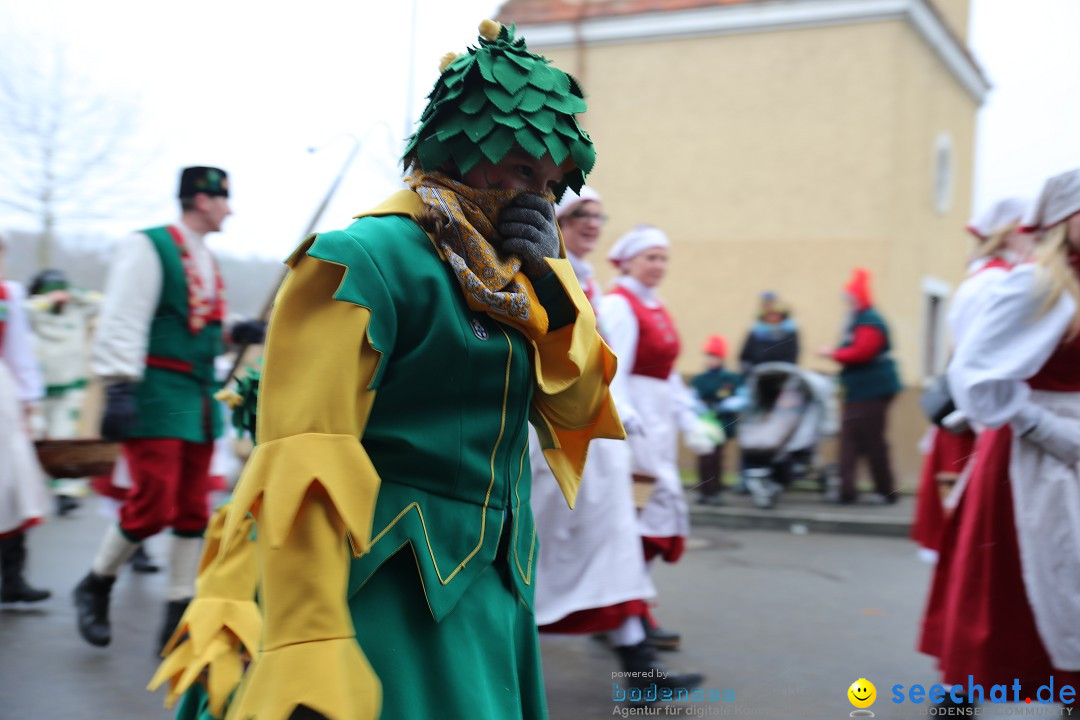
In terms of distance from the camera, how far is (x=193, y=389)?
4609mm

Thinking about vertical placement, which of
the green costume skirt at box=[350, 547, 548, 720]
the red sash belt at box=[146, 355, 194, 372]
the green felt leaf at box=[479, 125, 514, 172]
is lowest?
the green costume skirt at box=[350, 547, 548, 720]

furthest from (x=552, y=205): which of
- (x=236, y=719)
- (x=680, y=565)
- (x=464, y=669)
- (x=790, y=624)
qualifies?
(x=680, y=565)

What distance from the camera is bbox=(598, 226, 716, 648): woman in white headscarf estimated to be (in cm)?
484

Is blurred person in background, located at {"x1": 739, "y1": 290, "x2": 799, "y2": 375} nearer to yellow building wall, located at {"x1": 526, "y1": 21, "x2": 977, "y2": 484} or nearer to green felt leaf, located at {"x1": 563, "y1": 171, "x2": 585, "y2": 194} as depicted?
yellow building wall, located at {"x1": 526, "y1": 21, "x2": 977, "y2": 484}

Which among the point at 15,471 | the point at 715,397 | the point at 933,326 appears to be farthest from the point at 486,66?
the point at 933,326

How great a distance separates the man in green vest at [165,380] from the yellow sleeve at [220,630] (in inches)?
73.5

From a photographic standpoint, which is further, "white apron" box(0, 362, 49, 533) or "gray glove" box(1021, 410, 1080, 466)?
"white apron" box(0, 362, 49, 533)

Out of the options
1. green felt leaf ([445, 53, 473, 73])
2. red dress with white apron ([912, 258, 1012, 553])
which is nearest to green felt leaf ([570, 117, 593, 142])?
green felt leaf ([445, 53, 473, 73])

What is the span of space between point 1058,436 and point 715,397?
267 inches

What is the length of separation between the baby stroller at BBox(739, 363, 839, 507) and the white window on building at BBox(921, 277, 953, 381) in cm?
700

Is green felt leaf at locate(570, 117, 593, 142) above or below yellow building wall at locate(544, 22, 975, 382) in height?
below

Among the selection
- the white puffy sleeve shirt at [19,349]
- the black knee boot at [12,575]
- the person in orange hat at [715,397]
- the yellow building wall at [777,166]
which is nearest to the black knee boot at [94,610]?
the black knee boot at [12,575]

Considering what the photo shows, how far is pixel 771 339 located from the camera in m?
10.2

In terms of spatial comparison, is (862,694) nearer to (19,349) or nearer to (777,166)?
(19,349)
